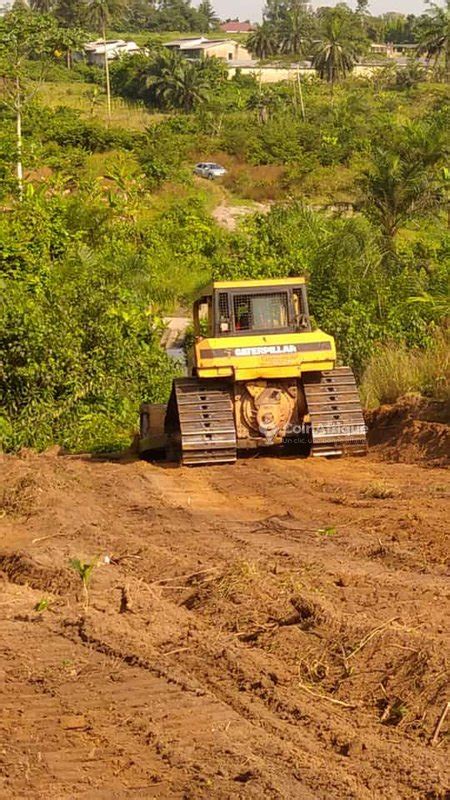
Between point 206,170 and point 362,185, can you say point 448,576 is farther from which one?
point 206,170

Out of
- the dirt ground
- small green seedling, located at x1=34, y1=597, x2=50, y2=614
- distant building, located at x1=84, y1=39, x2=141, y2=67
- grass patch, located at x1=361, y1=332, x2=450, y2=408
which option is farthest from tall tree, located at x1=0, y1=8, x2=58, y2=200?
distant building, located at x1=84, y1=39, x2=141, y2=67

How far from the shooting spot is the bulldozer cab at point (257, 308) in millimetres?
12820

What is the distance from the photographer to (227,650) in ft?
19.6

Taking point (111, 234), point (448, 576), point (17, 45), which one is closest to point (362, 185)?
point (111, 234)

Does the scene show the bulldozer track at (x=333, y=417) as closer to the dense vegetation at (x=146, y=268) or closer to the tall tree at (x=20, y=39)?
the dense vegetation at (x=146, y=268)

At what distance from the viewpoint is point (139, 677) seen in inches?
225

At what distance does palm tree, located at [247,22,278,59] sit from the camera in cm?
10412

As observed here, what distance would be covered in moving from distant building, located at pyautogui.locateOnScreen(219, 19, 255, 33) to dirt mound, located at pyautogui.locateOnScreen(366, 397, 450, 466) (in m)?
146

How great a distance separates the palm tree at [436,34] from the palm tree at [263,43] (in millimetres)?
34256

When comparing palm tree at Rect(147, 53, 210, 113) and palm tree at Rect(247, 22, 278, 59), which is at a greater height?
palm tree at Rect(247, 22, 278, 59)

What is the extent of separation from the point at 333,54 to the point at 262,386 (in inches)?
2697

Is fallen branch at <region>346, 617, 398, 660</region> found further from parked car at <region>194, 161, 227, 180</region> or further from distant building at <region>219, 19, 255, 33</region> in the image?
distant building at <region>219, 19, 255, 33</region>

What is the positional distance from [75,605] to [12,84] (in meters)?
26.1

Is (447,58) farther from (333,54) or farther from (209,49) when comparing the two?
(209,49)
